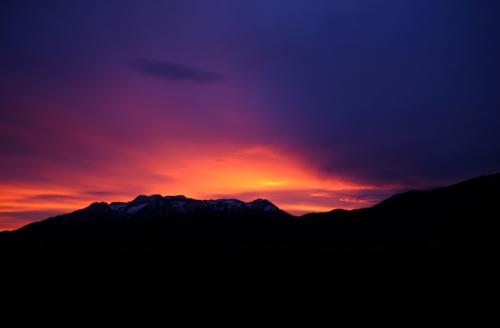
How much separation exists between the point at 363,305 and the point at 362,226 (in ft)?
470

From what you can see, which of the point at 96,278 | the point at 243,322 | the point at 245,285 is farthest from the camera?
the point at 96,278

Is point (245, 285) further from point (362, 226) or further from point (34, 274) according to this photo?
point (362, 226)

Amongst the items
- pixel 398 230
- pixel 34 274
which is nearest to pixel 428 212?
pixel 398 230

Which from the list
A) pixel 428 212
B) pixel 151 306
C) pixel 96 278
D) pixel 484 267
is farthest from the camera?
pixel 428 212

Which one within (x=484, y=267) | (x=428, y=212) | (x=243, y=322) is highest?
(x=428, y=212)

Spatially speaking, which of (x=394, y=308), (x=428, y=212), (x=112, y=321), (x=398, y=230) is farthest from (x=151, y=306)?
(x=428, y=212)

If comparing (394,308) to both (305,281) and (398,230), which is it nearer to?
(305,281)

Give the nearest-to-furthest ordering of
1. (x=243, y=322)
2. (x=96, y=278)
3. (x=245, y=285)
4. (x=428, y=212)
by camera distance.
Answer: (x=243, y=322)
(x=245, y=285)
(x=96, y=278)
(x=428, y=212)

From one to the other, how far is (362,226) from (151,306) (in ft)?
486

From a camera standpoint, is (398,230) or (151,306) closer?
(151,306)

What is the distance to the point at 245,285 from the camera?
31.5m

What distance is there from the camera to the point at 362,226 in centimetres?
15675

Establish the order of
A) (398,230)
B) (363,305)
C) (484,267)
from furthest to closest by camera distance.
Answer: (398,230) → (484,267) → (363,305)

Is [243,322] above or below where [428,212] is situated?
below
